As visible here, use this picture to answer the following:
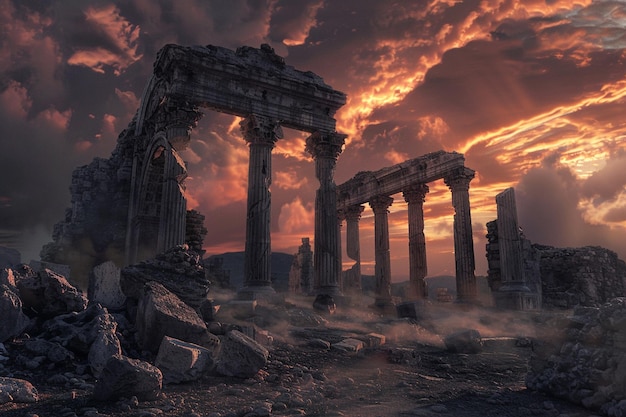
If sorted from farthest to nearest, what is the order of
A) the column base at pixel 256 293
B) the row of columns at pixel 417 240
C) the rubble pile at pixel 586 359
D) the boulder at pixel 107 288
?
the row of columns at pixel 417 240
the column base at pixel 256 293
the boulder at pixel 107 288
the rubble pile at pixel 586 359

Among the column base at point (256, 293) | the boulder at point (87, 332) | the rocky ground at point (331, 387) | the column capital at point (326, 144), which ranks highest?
the column capital at point (326, 144)

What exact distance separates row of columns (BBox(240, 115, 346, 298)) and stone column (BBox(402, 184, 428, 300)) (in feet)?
21.9

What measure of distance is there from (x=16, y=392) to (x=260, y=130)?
11.5m

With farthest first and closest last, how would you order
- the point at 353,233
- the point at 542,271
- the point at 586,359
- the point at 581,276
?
the point at 353,233 → the point at 542,271 → the point at 581,276 → the point at 586,359

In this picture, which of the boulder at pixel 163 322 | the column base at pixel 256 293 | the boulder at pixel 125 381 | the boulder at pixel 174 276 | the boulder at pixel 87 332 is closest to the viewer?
the boulder at pixel 125 381

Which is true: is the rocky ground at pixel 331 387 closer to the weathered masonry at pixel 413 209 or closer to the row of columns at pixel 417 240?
the row of columns at pixel 417 240

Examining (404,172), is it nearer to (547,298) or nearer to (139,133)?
(547,298)

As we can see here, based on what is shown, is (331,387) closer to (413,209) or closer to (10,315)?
(10,315)

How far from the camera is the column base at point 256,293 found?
1327cm

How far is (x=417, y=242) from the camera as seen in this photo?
21.6 metres

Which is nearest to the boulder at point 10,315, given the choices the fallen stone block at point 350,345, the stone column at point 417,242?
the fallen stone block at point 350,345

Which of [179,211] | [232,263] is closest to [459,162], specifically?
[179,211]

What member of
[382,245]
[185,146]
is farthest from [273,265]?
[185,146]

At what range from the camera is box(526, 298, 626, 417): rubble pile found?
15.3 ft
